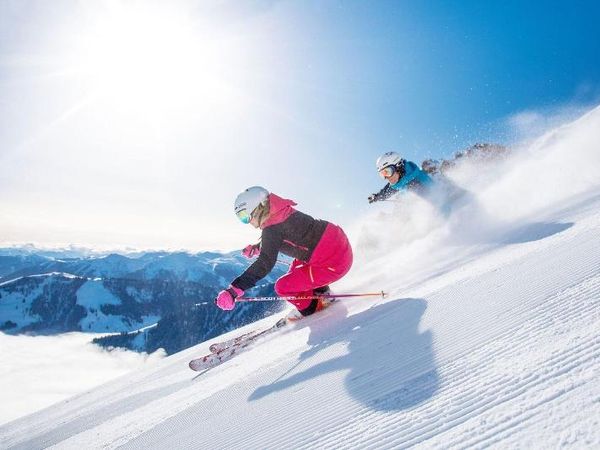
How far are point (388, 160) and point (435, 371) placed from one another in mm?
8472

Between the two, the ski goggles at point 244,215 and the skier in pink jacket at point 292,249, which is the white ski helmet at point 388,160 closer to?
the skier in pink jacket at point 292,249

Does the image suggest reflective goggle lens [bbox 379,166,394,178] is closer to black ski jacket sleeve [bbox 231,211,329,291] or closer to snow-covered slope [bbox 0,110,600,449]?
snow-covered slope [bbox 0,110,600,449]

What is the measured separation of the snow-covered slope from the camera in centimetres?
180

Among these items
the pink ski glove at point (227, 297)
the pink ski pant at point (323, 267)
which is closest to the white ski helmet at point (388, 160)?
the pink ski pant at point (323, 267)

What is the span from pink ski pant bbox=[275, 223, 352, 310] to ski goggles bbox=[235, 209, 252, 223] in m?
1.25

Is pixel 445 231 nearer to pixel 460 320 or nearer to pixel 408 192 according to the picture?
pixel 408 192

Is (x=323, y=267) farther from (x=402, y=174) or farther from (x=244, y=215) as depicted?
(x=402, y=174)

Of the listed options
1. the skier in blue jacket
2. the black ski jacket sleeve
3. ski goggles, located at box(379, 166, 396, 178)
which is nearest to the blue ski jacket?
the skier in blue jacket

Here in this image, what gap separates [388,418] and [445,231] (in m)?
7.24

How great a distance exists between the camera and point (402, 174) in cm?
1052

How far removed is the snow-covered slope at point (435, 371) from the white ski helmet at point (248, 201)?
1994 millimetres

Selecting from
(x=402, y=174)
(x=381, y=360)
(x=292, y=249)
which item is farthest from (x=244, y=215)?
(x=402, y=174)

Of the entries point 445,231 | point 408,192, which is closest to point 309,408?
point 445,231

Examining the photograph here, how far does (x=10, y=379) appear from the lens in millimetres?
156750
